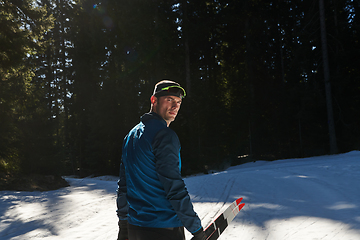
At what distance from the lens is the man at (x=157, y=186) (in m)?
2.00

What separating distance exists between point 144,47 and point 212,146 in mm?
10174

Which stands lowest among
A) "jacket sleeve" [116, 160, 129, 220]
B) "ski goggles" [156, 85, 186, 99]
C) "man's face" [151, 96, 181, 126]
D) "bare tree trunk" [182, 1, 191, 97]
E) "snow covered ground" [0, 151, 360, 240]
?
"snow covered ground" [0, 151, 360, 240]

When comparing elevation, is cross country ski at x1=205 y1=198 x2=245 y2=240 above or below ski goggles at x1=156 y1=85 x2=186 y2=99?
below

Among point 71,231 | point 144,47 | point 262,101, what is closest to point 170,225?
point 71,231

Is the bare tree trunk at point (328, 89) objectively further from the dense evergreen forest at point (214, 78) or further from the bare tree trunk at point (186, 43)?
the bare tree trunk at point (186, 43)

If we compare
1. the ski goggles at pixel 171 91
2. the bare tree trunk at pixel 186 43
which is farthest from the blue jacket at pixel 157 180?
the bare tree trunk at pixel 186 43

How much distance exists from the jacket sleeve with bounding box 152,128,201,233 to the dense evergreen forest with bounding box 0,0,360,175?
52.8 ft

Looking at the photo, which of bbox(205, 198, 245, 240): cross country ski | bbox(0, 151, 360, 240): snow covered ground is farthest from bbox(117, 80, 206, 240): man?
bbox(0, 151, 360, 240): snow covered ground

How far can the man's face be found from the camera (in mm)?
2307

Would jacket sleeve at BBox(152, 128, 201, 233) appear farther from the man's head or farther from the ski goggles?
the ski goggles

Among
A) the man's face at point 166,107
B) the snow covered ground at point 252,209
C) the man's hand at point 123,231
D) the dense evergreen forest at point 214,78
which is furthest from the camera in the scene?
the dense evergreen forest at point 214,78

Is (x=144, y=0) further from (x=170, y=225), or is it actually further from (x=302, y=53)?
(x=170, y=225)

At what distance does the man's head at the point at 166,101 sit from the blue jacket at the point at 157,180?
0.09 meters

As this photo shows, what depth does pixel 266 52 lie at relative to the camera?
2809 cm
